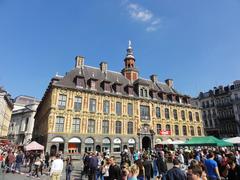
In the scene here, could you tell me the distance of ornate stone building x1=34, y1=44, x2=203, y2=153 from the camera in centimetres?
2477

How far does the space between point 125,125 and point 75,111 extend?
817 centimetres

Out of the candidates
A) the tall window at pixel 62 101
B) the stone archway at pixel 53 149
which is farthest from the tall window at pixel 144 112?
the stone archway at pixel 53 149

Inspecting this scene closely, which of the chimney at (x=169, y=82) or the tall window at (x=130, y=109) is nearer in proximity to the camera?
the tall window at (x=130, y=109)

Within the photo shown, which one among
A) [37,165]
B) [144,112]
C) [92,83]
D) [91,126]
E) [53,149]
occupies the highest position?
[92,83]

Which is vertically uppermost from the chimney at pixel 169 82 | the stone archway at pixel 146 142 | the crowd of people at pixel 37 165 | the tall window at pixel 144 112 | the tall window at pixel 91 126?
the chimney at pixel 169 82

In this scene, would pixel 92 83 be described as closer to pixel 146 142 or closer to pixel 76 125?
pixel 76 125

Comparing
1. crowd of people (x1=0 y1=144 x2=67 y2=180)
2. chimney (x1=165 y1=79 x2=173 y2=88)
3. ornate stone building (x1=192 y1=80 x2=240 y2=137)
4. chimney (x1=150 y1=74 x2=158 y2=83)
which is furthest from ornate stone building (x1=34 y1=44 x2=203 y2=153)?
ornate stone building (x1=192 y1=80 x2=240 y2=137)

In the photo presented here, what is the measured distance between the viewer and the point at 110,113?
28.1m

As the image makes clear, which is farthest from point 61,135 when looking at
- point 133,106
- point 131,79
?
point 131,79

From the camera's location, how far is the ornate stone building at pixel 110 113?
2477cm

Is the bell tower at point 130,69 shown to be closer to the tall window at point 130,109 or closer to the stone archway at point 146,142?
the tall window at point 130,109

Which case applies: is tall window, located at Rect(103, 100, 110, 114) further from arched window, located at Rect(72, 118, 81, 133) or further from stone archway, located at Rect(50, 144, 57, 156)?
stone archway, located at Rect(50, 144, 57, 156)

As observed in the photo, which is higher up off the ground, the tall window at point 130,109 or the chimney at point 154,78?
the chimney at point 154,78

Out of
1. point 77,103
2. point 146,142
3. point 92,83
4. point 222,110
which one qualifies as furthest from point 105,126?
point 222,110
